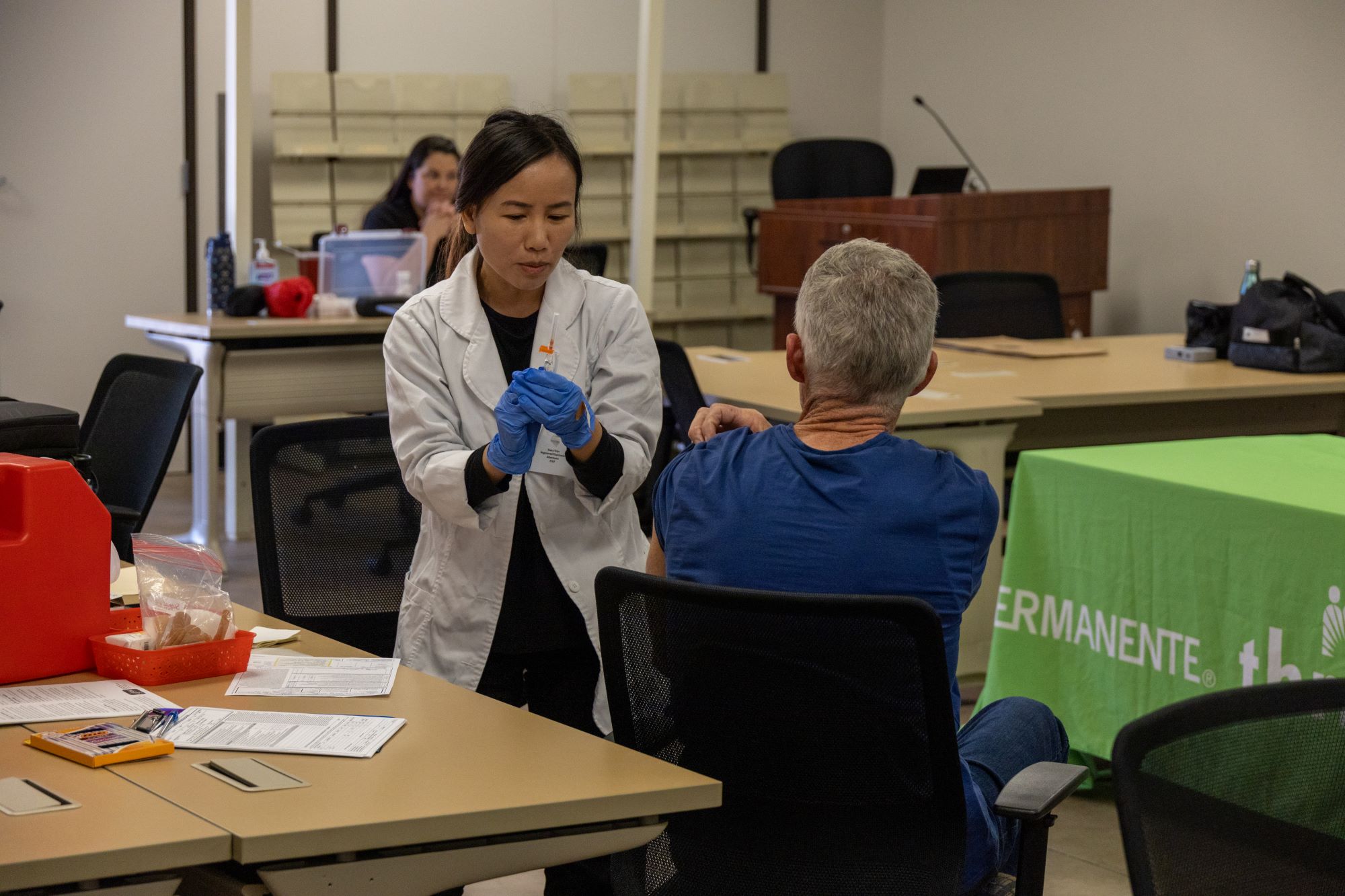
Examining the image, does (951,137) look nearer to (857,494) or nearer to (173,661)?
(857,494)

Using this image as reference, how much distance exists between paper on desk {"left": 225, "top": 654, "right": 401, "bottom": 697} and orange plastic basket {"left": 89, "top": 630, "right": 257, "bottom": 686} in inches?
1.0

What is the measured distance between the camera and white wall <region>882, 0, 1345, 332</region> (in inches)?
265

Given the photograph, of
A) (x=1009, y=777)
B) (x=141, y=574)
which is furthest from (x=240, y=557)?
(x=1009, y=777)

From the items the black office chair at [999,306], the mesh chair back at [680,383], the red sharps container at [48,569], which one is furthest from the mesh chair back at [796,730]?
the black office chair at [999,306]

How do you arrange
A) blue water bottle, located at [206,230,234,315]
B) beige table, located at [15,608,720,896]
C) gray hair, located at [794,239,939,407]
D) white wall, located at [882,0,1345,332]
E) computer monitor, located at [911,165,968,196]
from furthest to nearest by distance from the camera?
computer monitor, located at [911,165,968,196] < white wall, located at [882,0,1345,332] < blue water bottle, located at [206,230,234,315] < gray hair, located at [794,239,939,407] < beige table, located at [15,608,720,896]

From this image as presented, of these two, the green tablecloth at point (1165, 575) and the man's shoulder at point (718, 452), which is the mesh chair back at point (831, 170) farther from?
the man's shoulder at point (718, 452)

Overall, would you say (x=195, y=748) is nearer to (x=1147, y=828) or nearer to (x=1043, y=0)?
(x=1147, y=828)

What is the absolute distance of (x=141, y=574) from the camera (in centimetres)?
185

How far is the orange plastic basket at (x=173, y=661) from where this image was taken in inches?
70.1

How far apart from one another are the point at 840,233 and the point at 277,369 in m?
2.76

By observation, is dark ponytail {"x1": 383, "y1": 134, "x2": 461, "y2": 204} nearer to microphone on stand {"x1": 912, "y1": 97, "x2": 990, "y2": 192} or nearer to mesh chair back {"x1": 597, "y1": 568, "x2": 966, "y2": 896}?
microphone on stand {"x1": 912, "y1": 97, "x2": 990, "y2": 192}

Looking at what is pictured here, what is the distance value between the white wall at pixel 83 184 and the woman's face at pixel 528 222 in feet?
18.8

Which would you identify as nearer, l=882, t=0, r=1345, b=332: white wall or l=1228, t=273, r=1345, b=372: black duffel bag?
l=1228, t=273, r=1345, b=372: black duffel bag

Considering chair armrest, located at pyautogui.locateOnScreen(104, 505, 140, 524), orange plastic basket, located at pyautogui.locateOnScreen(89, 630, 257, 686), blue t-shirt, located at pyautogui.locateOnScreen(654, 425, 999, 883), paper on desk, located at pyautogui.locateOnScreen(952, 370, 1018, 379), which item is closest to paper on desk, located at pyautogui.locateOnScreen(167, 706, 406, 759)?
orange plastic basket, located at pyautogui.locateOnScreen(89, 630, 257, 686)
